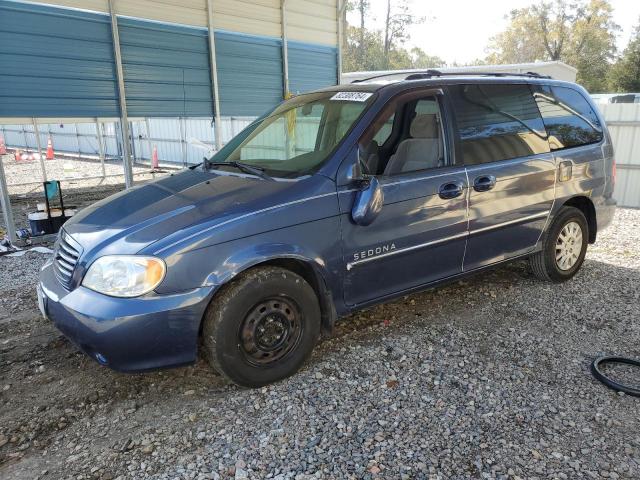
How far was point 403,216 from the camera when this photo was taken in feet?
11.4

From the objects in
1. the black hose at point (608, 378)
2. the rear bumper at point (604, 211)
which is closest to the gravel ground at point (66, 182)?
the rear bumper at point (604, 211)

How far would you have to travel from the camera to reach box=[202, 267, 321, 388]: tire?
9.40 ft

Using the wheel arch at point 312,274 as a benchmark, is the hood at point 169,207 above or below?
above

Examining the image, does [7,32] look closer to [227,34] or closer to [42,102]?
[42,102]

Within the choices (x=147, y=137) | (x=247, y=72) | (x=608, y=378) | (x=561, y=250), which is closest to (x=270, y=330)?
(x=608, y=378)

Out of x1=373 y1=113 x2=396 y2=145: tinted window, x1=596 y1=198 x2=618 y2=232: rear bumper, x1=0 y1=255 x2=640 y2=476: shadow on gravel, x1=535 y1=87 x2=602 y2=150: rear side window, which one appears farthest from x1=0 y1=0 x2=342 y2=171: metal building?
x1=596 y1=198 x2=618 y2=232: rear bumper

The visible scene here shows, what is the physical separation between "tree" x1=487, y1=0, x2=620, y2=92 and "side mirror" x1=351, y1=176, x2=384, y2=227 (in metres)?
42.7

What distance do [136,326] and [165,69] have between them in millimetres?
5702

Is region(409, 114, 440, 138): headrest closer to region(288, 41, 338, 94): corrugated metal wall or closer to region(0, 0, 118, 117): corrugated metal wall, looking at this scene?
region(0, 0, 118, 117): corrugated metal wall

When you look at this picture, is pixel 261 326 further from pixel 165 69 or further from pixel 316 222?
pixel 165 69

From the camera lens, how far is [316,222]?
3.11 metres

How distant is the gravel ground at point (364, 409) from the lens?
2.46 meters

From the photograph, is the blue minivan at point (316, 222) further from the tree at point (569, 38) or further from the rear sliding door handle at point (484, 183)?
the tree at point (569, 38)

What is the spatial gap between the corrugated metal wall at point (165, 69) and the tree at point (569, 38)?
39504 millimetres
